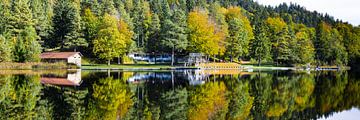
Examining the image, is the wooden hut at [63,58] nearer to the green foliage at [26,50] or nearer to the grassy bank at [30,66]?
the grassy bank at [30,66]

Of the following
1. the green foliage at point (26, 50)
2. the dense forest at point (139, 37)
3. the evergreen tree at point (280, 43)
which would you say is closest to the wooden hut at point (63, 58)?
the dense forest at point (139, 37)

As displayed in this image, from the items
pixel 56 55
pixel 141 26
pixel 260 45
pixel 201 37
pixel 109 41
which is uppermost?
pixel 141 26

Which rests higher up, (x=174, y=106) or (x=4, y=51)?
(x=4, y=51)

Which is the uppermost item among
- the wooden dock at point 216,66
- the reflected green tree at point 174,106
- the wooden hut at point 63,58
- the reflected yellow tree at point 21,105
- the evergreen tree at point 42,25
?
the evergreen tree at point 42,25

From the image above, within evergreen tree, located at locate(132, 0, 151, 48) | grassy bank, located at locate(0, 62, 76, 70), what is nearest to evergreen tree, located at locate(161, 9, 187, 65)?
evergreen tree, located at locate(132, 0, 151, 48)

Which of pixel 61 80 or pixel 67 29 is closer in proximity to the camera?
pixel 61 80

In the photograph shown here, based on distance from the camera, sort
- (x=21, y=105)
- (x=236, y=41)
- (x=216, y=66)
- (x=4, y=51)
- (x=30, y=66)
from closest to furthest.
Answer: (x=21, y=105) < (x=4, y=51) < (x=30, y=66) < (x=216, y=66) < (x=236, y=41)

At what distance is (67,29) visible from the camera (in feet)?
261

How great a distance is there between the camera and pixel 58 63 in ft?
228

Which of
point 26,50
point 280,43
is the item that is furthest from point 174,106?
point 280,43

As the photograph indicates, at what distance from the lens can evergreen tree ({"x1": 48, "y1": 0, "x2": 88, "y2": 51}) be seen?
78812 millimetres

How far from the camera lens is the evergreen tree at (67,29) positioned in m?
78.8

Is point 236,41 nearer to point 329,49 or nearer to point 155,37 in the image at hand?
point 155,37

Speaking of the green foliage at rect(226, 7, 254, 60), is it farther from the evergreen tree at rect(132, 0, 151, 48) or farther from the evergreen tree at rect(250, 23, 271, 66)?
the evergreen tree at rect(132, 0, 151, 48)
